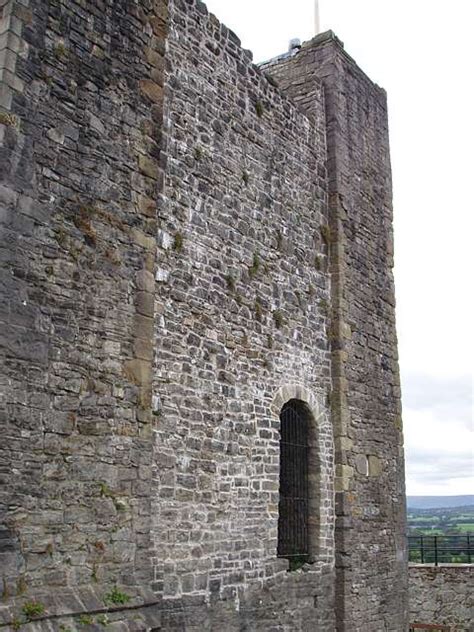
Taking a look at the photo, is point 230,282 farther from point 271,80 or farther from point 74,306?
point 271,80

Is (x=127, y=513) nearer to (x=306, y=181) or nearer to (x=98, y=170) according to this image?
(x=98, y=170)

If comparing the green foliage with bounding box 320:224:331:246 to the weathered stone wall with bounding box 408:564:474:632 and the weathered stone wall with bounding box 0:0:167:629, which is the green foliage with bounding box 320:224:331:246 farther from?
the weathered stone wall with bounding box 408:564:474:632

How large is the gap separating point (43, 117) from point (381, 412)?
23.9ft

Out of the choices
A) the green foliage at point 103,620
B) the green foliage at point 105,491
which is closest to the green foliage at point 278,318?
the green foliage at point 105,491

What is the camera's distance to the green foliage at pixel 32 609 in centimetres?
591

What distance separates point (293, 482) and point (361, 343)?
8.83 feet

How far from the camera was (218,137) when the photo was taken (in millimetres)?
9711

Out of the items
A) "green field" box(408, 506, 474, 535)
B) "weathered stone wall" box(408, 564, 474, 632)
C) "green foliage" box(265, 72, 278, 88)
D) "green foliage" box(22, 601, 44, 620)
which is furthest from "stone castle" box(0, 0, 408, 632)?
"green field" box(408, 506, 474, 535)

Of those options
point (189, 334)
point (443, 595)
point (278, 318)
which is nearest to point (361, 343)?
point (278, 318)

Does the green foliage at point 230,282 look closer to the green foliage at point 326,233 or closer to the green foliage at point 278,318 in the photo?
the green foliage at point 278,318

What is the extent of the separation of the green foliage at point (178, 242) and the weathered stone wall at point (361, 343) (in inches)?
134

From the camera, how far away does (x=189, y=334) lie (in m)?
8.60

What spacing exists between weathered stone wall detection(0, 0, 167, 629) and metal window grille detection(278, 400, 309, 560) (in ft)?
9.63

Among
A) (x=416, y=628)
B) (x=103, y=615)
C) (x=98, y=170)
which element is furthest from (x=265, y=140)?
(x=416, y=628)
